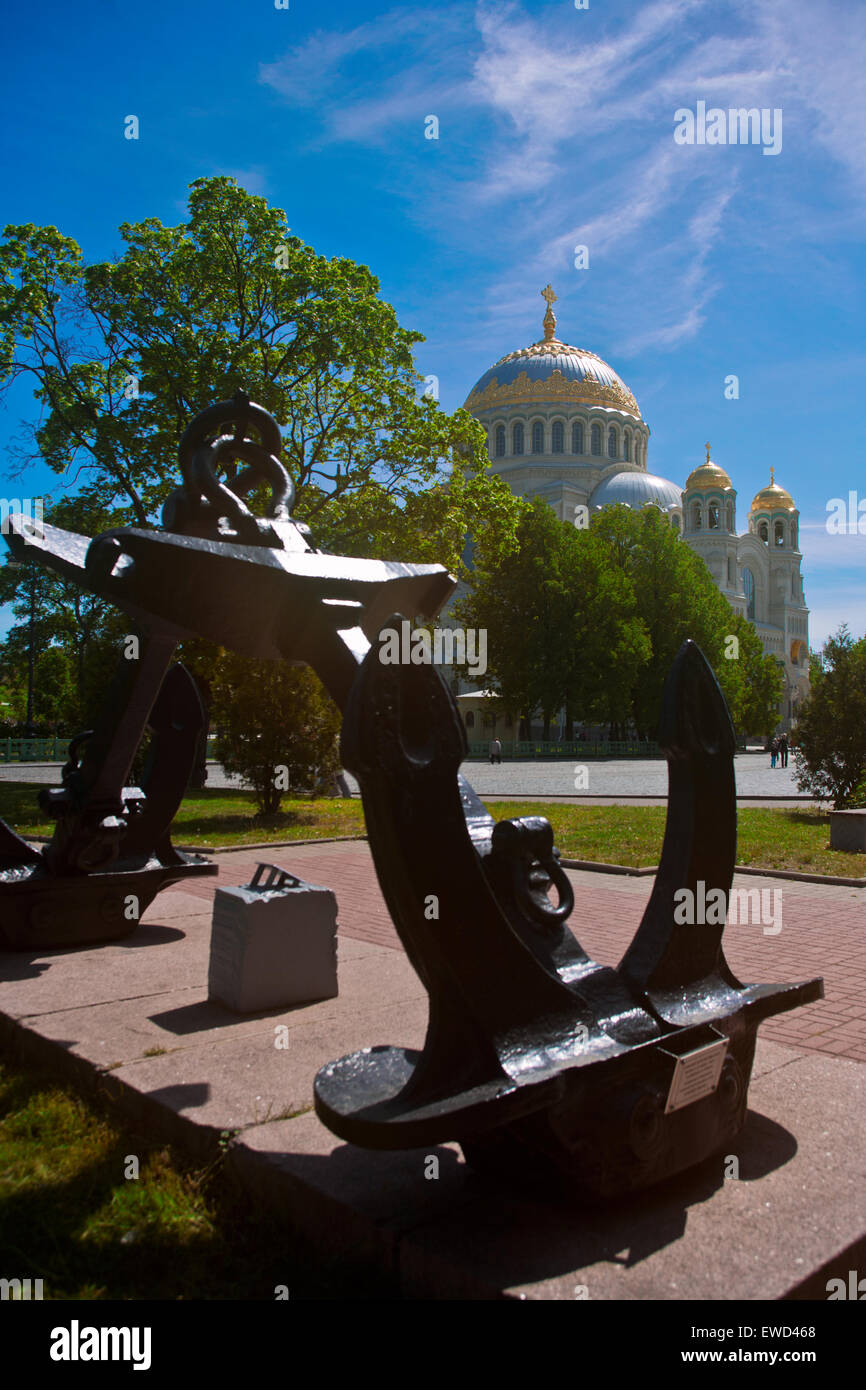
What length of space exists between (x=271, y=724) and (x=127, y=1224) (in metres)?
10.3

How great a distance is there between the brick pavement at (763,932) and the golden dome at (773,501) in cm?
8638

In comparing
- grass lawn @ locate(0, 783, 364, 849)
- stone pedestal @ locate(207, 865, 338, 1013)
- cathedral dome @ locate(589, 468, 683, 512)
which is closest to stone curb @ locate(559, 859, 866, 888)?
grass lawn @ locate(0, 783, 364, 849)

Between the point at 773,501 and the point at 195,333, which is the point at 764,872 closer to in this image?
the point at 195,333

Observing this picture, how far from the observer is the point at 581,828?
12.4m

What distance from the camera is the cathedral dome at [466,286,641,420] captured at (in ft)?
235

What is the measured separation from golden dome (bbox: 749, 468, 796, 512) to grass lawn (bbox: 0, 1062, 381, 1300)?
305ft

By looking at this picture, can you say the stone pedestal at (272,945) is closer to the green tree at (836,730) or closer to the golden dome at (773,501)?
the green tree at (836,730)

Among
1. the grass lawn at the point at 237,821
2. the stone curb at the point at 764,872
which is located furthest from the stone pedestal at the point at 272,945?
the grass lawn at the point at 237,821

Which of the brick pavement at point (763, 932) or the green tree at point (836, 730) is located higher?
the green tree at point (836, 730)

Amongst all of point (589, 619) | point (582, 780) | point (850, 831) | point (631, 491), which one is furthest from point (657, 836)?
point (631, 491)

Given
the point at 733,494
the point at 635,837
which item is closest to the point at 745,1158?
the point at 635,837

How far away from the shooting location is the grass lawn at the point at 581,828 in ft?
32.3

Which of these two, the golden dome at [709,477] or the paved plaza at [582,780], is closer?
the paved plaza at [582,780]

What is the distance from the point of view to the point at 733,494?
72.9 m
